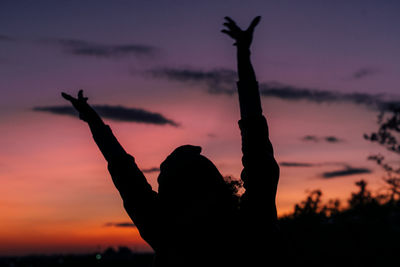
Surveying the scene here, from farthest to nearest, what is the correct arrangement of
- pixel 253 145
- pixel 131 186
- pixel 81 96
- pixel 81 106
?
pixel 81 96 < pixel 81 106 < pixel 131 186 < pixel 253 145

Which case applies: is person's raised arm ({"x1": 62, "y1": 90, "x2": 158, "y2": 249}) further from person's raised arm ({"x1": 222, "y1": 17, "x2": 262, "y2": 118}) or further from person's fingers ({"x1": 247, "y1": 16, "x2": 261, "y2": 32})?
person's fingers ({"x1": 247, "y1": 16, "x2": 261, "y2": 32})

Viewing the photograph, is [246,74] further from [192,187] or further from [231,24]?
[192,187]

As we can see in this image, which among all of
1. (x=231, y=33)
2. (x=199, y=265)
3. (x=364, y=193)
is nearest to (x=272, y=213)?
(x=199, y=265)

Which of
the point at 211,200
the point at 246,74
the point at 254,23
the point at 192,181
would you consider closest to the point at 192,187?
the point at 192,181

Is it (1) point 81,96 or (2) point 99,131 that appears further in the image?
(1) point 81,96

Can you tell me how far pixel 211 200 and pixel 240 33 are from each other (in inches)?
44.0

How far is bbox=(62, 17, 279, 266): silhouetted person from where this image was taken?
2789mm

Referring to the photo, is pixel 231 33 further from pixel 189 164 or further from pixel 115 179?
pixel 115 179

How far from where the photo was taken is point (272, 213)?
277cm

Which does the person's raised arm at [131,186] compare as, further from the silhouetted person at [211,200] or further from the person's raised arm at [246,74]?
the person's raised arm at [246,74]

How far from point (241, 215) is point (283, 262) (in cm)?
37

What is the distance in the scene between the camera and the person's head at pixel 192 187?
3.09m

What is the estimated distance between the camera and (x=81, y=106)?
3.87 m

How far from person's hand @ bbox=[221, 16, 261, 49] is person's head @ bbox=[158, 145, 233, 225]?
0.80 m
